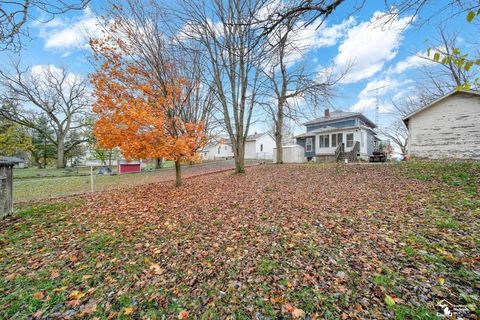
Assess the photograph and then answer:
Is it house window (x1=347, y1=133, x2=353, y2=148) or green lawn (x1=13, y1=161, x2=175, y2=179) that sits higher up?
house window (x1=347, y1=133, x2=353, y2=148)

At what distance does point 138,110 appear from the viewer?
21.0 ft

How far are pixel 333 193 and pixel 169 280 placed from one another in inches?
231

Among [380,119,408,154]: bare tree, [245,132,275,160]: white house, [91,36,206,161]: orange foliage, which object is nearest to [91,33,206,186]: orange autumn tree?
[91,36,206,161]: orange foliage

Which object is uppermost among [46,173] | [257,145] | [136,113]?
[257,145]

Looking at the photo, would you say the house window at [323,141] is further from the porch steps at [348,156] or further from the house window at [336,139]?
the porch steps at [348,156]

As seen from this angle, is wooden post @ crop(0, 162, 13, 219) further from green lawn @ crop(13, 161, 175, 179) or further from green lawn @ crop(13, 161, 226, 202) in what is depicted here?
green lawn @ crop(13, 161, 175, 179)

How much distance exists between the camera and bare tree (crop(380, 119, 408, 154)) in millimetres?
30722

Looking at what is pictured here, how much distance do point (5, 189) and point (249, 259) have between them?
6495 mm

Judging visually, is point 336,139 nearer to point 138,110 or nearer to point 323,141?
point 323,141

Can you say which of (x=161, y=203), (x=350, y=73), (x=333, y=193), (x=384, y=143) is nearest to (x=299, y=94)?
(x=350, y=73)

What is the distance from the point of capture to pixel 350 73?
444 inches

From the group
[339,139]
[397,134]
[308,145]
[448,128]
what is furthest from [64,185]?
[397,134]

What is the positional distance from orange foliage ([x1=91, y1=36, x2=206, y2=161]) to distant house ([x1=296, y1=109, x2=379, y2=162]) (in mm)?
13921

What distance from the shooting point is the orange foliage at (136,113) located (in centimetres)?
640
